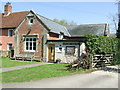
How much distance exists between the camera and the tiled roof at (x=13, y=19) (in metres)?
30.1

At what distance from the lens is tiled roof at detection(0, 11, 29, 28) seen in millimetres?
30116

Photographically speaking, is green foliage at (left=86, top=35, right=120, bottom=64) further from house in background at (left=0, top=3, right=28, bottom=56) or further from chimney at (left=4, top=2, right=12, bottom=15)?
chimney at (left=4, top=2, right=12, bottom=15)

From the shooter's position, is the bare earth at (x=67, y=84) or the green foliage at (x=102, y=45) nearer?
the bare earth at (x=67, y=84)

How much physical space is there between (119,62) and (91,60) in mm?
5145

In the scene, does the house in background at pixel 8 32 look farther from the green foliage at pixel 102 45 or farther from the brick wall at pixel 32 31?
the green foliage at pixel 102 45

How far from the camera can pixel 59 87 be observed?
7.63 meters

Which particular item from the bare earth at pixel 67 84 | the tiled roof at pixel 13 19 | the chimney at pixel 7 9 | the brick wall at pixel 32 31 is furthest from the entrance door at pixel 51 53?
the chimney at pixel 7 9

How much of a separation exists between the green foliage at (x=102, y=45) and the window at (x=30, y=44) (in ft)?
34.2

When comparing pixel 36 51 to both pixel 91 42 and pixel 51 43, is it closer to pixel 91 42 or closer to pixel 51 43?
pixel 51 43

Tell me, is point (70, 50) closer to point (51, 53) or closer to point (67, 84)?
point (51, 53)

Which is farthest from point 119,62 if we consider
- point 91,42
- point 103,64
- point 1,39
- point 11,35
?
point 1,39

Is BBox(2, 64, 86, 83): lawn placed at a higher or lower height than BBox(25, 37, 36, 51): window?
lower

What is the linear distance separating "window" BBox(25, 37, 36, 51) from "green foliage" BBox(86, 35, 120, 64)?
10427mm

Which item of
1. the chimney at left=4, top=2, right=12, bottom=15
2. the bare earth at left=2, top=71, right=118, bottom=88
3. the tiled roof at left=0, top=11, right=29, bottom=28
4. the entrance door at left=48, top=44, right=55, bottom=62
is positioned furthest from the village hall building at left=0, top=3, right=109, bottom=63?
the bare earth at left=2, top=71, right=118, bottom=88
